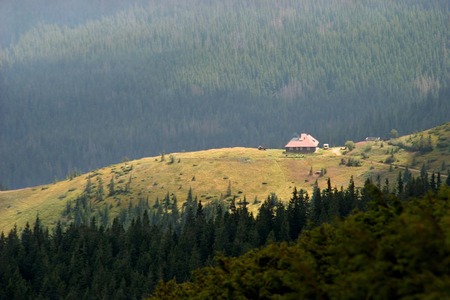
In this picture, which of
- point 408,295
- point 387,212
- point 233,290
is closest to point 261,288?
point 233,290

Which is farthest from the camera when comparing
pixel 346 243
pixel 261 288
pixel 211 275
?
pixel 211 275

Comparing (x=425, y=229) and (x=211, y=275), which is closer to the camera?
(x=425, y=229)

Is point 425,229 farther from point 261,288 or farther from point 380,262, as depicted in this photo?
point 261,288

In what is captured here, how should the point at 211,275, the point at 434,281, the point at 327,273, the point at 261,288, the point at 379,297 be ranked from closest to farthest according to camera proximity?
the point at 434,281
the point at 379,297
the point at 327,273
the point at 261,288
the point at 211,275

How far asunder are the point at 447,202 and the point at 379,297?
76.6ft

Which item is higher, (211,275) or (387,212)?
Answer: (387,212)

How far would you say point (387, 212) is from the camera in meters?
90.5

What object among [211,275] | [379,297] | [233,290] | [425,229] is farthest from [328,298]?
[211,275]

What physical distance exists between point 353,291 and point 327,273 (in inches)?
508

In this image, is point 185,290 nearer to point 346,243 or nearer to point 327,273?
point 327,273

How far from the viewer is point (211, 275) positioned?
115500 millimetres

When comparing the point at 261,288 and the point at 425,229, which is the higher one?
the point at 425,229

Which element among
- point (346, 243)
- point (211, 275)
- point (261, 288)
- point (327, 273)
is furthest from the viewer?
point (211, 275)

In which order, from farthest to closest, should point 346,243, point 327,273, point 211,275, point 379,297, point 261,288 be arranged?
point 211,275
point 261,288
point 327,273
point 346,243
point 379,297
